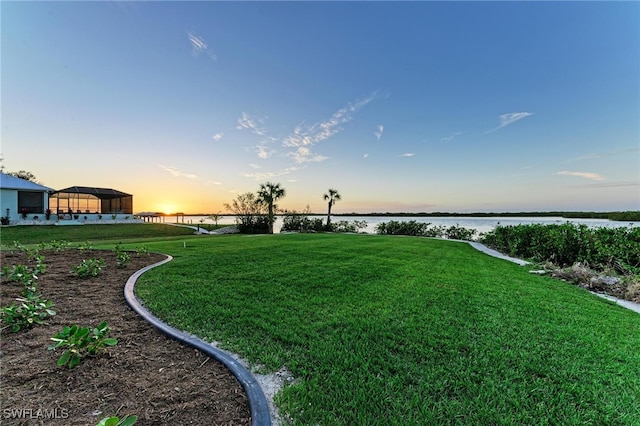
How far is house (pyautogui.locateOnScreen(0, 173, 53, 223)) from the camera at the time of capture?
17.0 metres

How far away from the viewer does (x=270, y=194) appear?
20.5m

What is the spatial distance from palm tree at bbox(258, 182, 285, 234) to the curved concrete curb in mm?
17100

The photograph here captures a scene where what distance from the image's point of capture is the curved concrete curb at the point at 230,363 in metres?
1.49

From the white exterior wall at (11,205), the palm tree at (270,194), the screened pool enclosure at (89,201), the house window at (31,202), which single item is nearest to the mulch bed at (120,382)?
the palm tree at (270,194)

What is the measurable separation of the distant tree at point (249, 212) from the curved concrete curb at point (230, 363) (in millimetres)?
16829

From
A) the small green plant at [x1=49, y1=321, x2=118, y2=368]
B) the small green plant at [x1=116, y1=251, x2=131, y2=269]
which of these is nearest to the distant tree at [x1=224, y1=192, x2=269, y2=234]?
the small green plant at [x1=116, y1=251, x2=131, y2=269]

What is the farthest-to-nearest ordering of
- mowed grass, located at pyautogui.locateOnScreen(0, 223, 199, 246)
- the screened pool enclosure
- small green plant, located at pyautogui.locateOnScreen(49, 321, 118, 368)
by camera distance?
the screened pool enclosure, mowed grass, located at pyautogui.locateOnScreen(0, 223, 199, 246), small green plant, located at pyautogui.locateOnScreen(49, 321, 118, 368)

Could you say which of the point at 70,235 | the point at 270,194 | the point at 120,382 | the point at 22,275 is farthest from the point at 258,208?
the point at 120,382

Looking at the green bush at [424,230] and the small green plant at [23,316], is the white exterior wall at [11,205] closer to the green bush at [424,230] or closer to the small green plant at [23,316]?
the small green plant at [23,316]

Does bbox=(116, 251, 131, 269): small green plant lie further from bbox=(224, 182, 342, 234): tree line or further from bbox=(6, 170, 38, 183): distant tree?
bbox=(6, 170, 38, 183): distant tree

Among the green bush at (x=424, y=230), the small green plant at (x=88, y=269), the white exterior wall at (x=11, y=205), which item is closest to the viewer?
the small green plant at (x=88, y=269)

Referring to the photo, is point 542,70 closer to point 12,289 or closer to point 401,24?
point 401,24

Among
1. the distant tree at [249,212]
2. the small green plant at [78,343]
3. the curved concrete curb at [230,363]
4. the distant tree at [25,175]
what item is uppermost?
the distant tree at [25,175]

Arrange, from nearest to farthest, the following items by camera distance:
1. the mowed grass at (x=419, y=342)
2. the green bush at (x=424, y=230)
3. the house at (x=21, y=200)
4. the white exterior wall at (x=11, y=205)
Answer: the mowed grass at (x=419, y=342) → the green bush at (x=424, y=230) → the white exterior wall at (x=11, y=205) → the house at (x=21, y=200)
